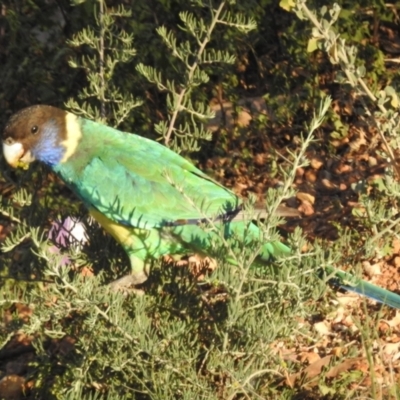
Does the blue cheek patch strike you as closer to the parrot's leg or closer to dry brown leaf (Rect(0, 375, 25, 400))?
the parrot's leg

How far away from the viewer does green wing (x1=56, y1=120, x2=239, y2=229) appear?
3.45 m

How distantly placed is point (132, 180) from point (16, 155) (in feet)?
1.46

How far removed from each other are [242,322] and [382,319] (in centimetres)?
101

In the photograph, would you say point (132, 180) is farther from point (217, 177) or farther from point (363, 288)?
point (217, 177)

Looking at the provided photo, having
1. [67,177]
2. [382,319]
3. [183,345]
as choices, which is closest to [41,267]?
[67,177]

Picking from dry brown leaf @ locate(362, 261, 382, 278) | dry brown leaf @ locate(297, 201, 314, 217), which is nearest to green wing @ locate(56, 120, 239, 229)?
dry brown leaf @ locate(362, 261, 382, 278)

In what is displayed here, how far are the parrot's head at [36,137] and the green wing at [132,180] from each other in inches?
2.6

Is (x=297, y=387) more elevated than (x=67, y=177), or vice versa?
(x=67, y=177)

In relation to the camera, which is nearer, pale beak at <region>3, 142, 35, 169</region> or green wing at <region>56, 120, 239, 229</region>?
green wing at <region>56, 120, 239, 229</region>

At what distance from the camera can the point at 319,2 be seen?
460 centimetres

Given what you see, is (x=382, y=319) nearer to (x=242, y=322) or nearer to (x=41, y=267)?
(x=242, y=322)

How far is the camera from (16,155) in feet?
12.0

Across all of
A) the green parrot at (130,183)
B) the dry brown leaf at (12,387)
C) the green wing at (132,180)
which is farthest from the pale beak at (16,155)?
the dry brown leaf at (12,387)

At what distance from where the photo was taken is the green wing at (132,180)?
3451 mm
